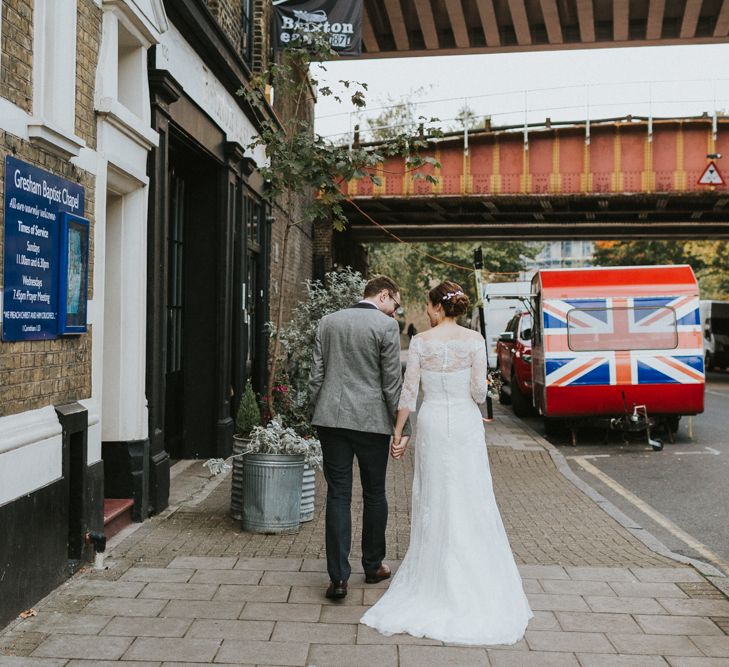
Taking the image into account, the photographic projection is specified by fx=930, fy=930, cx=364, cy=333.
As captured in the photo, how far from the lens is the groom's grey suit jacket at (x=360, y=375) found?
5.41 metres

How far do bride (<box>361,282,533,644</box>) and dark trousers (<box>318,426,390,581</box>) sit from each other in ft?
0.66

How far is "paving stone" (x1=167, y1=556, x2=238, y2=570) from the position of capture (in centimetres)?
591

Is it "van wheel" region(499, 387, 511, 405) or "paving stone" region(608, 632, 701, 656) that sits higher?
"van wheel" region(499, 387, 511, 405)

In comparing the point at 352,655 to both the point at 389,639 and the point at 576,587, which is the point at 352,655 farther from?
the point at 576,587

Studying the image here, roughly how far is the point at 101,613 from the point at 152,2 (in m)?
4.81

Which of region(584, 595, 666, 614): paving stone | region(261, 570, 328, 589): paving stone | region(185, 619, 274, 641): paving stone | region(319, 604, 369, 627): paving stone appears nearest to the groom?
region(319, 604, 369, 627): paving stone

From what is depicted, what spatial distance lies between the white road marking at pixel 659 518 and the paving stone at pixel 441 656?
108 inches

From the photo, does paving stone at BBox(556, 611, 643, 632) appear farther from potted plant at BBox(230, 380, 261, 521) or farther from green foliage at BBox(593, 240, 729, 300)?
green foliage at BBox(593, 240, 729, 300)

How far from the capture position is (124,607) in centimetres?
504

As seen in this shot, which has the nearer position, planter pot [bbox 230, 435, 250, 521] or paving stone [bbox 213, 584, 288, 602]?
paving stone [bbox 213, 584, 288, 602]

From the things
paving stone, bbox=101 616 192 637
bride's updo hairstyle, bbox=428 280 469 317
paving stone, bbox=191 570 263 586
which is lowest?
paving stone, bbox=101 616 192 637

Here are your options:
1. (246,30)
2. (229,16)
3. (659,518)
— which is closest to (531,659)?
(659,518)

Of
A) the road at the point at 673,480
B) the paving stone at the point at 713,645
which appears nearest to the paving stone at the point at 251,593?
the paving stone at the point at 713,645

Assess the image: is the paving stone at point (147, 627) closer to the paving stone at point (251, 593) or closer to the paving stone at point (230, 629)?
the paving stone at point (230, 629)
